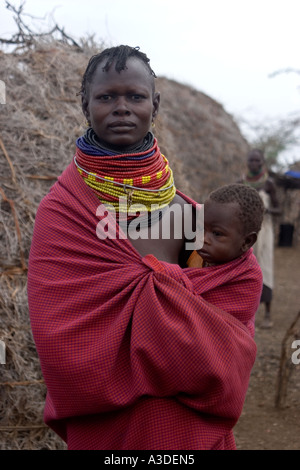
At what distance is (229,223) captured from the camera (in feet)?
6.02

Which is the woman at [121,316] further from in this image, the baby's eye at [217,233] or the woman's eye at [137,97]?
the baby's eye at [217,233]

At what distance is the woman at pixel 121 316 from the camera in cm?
173

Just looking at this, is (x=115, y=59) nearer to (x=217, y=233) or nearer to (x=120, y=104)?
(x=120, y=104)

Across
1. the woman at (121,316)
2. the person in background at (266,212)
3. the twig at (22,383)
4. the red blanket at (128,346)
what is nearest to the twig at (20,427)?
the twig at (22,383)

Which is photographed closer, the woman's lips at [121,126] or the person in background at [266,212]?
the woman's lips at [121,126]

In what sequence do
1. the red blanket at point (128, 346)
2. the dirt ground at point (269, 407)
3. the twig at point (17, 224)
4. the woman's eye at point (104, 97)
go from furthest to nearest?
the dirt ground at point (269, 407)
the twig at point (17, 224)
the woman's eye at point (104, 97)
the red blanket at point (128, 346)

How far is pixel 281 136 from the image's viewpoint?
19219 millimetres

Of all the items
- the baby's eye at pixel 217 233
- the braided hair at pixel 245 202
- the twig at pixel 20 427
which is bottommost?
the twig at pixel 20 427

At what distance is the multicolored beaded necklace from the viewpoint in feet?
6.38

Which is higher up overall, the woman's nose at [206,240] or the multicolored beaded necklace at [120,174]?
the multicolored beaded necklace at [120,174]

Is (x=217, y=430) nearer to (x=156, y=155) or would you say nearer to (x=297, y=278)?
(x=156, y=155)

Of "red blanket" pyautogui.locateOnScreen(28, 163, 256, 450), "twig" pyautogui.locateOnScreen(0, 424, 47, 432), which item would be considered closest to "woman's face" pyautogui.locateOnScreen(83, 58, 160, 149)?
"red blanket" pyautogui.locateOnScreen(28, 163, 256, 450)

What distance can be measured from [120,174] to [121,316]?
47 cm

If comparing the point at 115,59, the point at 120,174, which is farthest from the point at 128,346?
the point at 115,59
